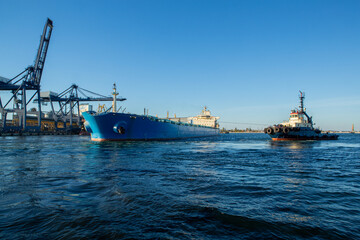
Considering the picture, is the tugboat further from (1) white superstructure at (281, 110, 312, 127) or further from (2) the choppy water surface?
(2) the choppy water surface

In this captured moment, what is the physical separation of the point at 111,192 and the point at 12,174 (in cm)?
573

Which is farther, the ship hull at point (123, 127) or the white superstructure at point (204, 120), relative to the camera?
the white superstructure at point (204, 120)

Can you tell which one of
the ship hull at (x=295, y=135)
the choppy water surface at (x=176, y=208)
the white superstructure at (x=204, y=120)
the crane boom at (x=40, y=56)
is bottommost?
the choppy water surface at (x=176, y=208)

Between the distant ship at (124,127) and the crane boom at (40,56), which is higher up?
the crane boom at (40,56)

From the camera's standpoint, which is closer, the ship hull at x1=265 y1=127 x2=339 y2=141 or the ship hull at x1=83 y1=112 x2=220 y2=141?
the ship hull at x1=83 y1=112 x2=220 y2=141

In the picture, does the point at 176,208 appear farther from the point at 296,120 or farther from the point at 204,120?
the point at 204,120

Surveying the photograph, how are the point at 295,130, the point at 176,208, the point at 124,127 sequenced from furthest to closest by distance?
the point at 295,130 < the point at 124,127 < the point at 176,208

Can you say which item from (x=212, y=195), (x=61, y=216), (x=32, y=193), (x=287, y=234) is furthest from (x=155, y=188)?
(x=287, y=234)

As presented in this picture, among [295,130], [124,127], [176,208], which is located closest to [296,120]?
[295,130]

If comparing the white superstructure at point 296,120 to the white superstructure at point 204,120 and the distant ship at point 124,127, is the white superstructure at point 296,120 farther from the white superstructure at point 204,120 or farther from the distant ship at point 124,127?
the white superstructure at point 204,120

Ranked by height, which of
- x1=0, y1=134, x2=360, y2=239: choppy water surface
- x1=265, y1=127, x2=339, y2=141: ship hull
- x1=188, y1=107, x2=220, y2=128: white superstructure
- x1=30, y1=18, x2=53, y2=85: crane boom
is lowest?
x1=0, y1=134, x2=360, y2=239: choppy water surface

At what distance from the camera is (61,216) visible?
433cm

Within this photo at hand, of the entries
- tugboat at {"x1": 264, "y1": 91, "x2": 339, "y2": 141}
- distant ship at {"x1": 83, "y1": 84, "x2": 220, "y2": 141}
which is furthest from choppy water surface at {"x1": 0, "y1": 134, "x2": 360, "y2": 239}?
tugboat at {"x1": 264, "y1": 91, "x2": 339, "y2": 141}

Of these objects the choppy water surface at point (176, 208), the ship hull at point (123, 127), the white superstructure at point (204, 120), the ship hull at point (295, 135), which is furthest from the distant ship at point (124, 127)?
the white superstructure at point (204, 120)
